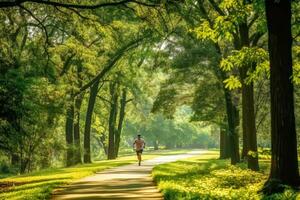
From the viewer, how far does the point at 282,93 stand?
1147cm

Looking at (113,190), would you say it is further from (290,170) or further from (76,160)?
(76,160)

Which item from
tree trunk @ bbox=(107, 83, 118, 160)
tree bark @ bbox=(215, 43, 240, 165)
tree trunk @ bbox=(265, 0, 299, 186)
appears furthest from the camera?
tree trunk @ bbox=(107, 83, 118, 160)

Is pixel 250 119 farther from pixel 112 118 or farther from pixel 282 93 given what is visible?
pixel 112 118

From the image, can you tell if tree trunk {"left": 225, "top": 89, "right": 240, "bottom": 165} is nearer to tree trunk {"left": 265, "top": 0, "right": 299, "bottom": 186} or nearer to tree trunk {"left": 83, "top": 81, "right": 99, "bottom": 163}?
tree trunk {"left": 83, "top": 81, "right": 99, "bottom": 163}

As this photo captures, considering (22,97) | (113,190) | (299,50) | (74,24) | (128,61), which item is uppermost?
(128,61)

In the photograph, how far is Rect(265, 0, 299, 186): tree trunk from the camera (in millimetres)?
11453

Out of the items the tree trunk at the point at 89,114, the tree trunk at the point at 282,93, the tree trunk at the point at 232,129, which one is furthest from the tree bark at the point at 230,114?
the tree trunk at the point at 282,93

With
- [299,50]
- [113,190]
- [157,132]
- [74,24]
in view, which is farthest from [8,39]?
[157,132]

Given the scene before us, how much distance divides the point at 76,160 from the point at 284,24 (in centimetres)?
2683

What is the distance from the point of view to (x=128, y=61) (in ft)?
126

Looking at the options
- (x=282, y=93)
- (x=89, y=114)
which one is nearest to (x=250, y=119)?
(x=282, y=93)

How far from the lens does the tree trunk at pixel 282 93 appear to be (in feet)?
37.6

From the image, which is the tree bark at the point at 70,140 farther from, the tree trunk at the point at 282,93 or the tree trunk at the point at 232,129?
the tree trunk at the point at 282,93

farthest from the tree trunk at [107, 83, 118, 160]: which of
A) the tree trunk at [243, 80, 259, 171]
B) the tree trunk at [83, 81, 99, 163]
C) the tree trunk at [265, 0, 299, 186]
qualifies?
the tree trunk at [265, 0, 299, 186]
